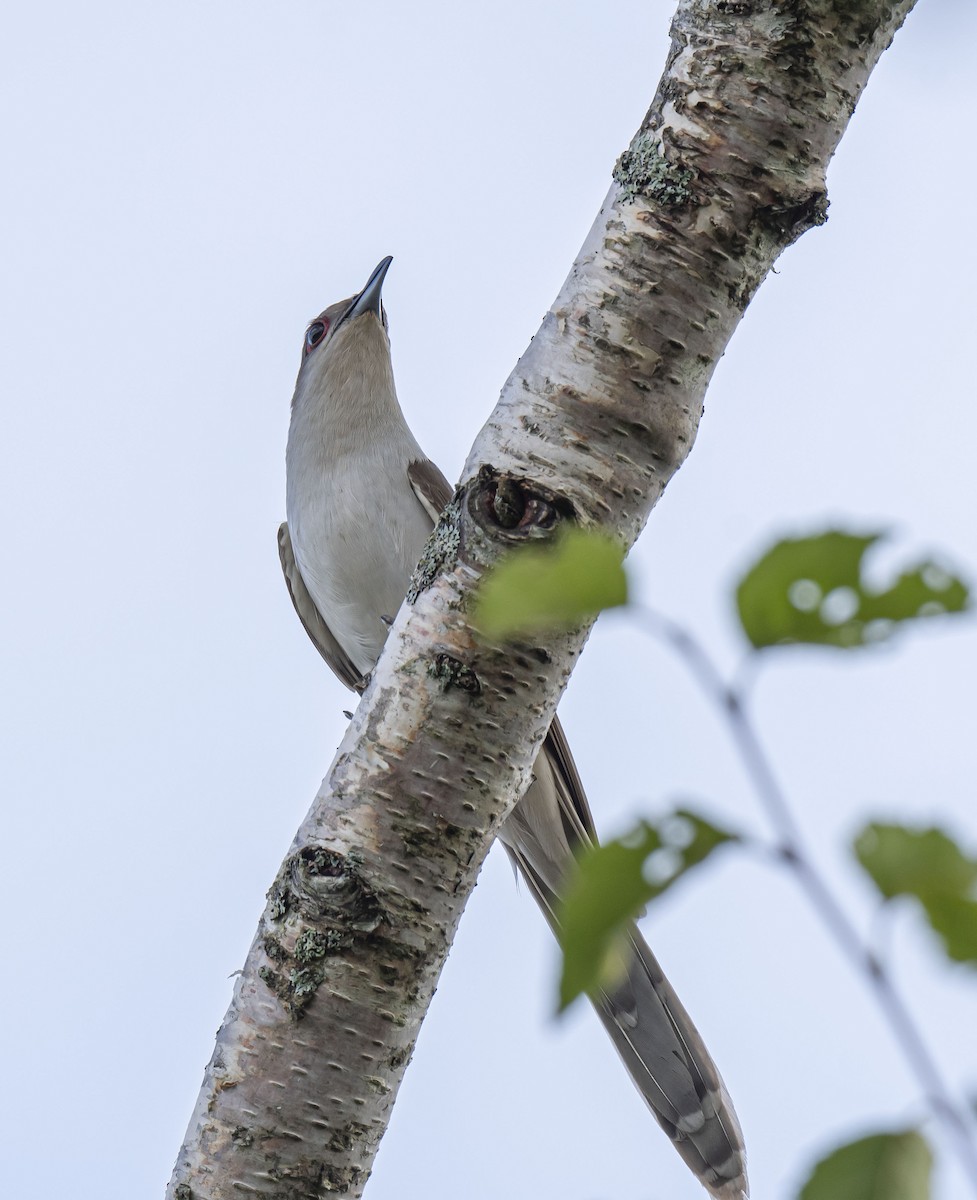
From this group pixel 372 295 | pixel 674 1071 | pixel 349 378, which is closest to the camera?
pixel 674 1071

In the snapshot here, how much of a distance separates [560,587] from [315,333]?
560 cm

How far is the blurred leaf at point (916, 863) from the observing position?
730 mm

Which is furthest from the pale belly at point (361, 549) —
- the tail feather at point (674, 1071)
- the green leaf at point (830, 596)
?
the green leaf at point (830, 596)

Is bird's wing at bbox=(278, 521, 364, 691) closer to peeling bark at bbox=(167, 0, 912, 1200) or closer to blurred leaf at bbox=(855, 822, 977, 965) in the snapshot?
peeling bark at bbox=(167, 0, 912, 1200)

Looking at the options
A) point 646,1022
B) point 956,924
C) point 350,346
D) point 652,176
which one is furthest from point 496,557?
point 350,346

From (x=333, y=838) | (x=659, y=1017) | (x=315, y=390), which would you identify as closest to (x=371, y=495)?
(x=315, y=390)

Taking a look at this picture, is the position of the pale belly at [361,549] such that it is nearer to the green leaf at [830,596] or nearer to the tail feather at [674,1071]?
the tail feather at [674,1071]

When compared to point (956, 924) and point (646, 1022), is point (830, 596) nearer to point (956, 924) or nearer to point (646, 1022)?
point (956, 924)

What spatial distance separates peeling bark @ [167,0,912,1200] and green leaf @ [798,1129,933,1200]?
1586mm

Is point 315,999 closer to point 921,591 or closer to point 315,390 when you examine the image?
point 921,591

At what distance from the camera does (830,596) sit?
78 centimetres

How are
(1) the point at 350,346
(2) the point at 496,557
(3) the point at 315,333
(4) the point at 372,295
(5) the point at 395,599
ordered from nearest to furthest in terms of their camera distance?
(2) the point at 496,557 → (5) the point at 395,599 → (1) the point at 350,346 → (4) the point at 372,295 → (3) the point at 315,333

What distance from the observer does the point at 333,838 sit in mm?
2426

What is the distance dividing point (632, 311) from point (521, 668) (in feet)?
2.25
